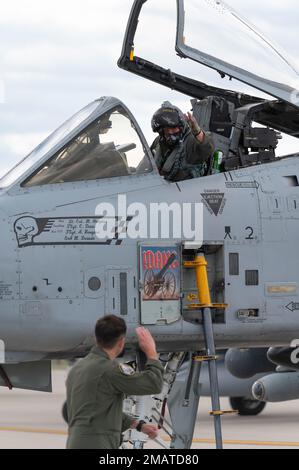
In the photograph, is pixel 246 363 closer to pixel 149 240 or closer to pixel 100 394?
pixel 149 240

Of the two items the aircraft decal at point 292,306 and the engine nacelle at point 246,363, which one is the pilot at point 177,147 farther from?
the engine nacelle at point 246,363

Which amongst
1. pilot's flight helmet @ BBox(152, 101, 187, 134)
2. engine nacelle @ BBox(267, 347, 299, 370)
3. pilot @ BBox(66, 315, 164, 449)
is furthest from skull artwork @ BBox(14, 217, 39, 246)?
engine nacelle @ BBox(267, 347, 299, 370)

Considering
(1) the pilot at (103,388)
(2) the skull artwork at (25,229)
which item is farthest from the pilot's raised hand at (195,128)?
(1) the pilot at (103,388)

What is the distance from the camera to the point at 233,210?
31.6 ft

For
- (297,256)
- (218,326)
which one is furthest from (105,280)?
(297,256)

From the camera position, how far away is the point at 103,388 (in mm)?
7121

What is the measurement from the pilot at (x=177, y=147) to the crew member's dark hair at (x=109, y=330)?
9.58 feet

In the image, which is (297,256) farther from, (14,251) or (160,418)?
(14,251)

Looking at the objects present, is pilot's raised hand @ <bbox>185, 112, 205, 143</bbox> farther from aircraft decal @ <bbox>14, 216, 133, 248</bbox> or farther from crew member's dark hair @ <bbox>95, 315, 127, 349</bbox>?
crew member's dark hair @ <bbox>95, 315, 127, 349</bbox>

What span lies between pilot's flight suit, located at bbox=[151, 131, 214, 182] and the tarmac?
15.8 ft

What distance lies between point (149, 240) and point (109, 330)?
7.47 feet

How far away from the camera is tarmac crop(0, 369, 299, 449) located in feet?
50.9

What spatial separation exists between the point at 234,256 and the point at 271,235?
393 millimetres

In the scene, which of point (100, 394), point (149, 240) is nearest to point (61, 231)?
point (149, 240)
